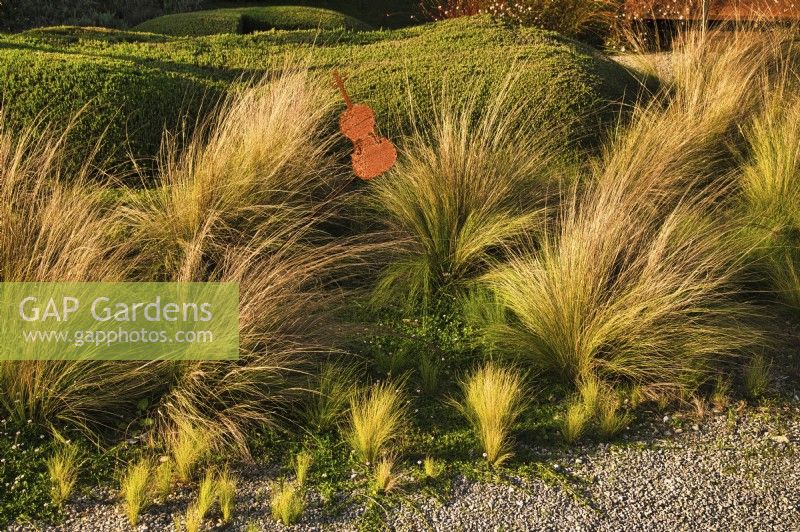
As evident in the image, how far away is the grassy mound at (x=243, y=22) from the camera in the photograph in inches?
398

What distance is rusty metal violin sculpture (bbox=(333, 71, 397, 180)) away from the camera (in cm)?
551

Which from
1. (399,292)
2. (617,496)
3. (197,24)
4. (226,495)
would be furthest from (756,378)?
(197,24)

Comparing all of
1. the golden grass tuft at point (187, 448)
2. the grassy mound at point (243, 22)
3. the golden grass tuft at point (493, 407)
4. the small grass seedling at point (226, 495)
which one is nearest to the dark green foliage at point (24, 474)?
the golden grass tuft at point (187, 448)

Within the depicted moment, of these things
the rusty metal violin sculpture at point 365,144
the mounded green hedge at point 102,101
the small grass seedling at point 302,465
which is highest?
the mounded green hedge at point 102,101

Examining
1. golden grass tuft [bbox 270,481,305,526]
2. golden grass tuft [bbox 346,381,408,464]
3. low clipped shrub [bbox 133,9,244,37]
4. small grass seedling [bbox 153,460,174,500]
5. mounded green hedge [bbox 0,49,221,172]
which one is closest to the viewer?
golden grass tuft [bbox 270,481,305,526]

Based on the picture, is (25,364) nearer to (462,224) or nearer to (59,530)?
(59,530)

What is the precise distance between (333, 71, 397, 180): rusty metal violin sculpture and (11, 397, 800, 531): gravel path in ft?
7.05

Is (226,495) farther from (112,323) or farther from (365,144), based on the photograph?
(365,144)

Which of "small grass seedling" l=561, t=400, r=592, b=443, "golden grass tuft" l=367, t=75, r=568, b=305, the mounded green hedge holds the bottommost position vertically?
"small grass seedling" l=561, t=400, r=592, b=443

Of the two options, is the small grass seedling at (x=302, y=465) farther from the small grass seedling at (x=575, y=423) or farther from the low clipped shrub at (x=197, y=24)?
the low clipped shrub at (x=197, y=24)

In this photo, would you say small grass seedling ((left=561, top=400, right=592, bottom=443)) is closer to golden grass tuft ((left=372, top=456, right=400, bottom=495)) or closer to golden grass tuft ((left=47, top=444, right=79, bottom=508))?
golden grass tuft ((left=372, top=456, right=400, bottom=495))

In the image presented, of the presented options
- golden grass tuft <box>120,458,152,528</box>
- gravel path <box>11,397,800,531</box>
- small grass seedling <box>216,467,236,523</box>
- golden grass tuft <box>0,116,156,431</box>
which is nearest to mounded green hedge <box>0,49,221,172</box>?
golden grass tuft <box>0,116,156,431</box>

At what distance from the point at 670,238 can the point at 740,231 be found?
24.4 inches

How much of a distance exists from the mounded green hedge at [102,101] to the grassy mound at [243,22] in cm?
383
